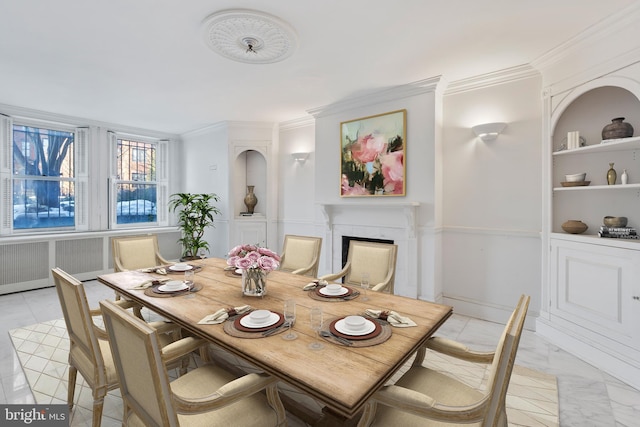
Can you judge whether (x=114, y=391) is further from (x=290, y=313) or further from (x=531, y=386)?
(x=531, y=386)

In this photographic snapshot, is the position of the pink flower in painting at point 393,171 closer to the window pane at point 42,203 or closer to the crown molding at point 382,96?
the crown molding at point 382,96

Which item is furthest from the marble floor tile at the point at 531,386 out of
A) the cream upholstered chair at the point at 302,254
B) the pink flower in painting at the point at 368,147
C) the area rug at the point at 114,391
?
the pink flower in painting at the point at 368,147

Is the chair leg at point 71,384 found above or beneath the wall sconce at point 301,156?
beneath

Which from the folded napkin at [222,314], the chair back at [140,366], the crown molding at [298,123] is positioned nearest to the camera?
the chair back at [140,366]

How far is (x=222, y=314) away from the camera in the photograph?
1701 mm

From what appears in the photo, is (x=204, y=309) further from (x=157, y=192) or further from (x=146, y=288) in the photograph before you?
(x=157, y=192)

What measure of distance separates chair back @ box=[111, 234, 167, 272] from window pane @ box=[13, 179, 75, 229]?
2808 mm

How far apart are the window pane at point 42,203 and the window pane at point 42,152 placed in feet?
0.54

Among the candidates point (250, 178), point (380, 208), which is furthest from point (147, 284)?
point (250, 178)

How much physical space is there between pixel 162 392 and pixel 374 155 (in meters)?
3.45

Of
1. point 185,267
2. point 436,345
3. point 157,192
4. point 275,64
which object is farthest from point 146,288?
point 157,192

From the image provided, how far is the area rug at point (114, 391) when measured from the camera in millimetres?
1917

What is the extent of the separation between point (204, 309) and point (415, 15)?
249cm

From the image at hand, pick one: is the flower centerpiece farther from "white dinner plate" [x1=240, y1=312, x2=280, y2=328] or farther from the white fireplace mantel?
the white fireplace mantel
